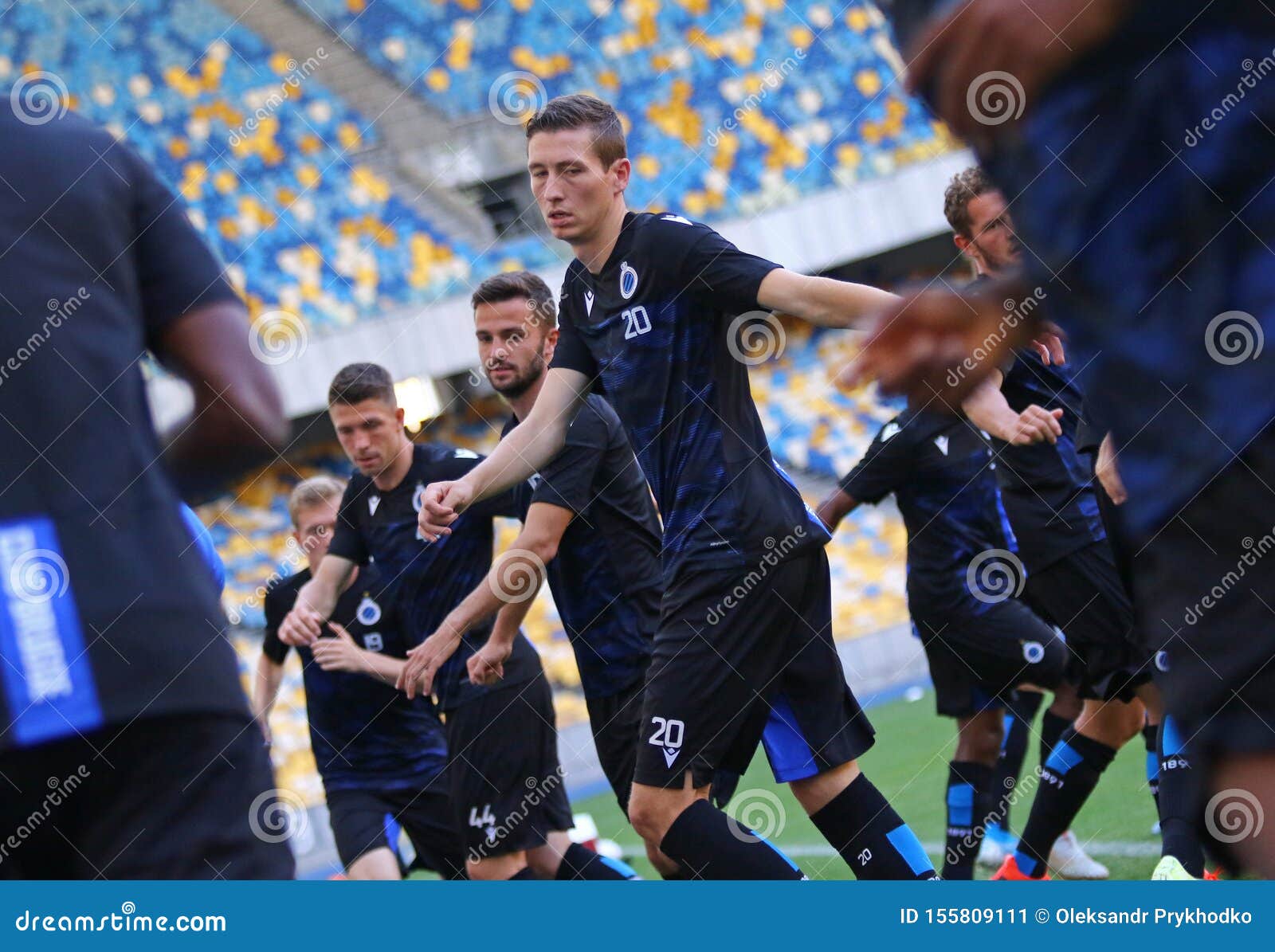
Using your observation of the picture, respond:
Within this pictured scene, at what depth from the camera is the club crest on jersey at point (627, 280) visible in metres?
3.90

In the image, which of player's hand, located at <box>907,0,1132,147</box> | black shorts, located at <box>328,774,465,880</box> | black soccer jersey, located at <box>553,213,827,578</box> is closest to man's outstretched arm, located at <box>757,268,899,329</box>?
black soccer jersey, located at <box>553,213,827,578</box>

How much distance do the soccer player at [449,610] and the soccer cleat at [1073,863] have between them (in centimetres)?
175

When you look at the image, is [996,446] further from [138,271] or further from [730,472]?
[138,271]

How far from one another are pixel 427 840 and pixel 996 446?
2.58 m

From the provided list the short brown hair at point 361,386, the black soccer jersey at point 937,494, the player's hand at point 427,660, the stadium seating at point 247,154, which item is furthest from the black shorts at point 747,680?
the stadium seating at point 247,154

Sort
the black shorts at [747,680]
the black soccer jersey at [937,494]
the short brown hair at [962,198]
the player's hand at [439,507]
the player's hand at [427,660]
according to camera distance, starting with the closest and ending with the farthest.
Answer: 1. the black shorts at [747,680]
2. the player's hand at [439,507]
3. the player's hand at [427,660]
4. the short brown hair at [962,198]
5. the black soccer jersey at [937,494]

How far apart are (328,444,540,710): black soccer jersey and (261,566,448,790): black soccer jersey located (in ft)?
0.61

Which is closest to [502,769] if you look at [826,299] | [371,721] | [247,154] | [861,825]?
[371,721]

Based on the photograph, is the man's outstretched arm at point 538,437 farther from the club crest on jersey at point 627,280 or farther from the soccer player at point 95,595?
the soccer player at point 95,595

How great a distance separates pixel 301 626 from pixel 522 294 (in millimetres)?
1366

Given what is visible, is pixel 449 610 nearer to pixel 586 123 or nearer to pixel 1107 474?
pixel 586 123

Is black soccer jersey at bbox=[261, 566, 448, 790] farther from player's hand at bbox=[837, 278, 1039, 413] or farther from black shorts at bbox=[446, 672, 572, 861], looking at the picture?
player's hand at bbox=[837, 278, 1039, 413]

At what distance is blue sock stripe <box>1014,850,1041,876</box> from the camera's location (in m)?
4.76

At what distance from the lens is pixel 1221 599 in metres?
1.59
